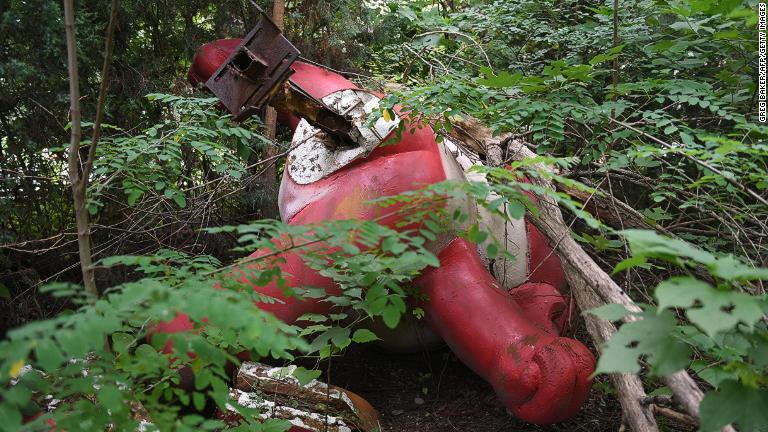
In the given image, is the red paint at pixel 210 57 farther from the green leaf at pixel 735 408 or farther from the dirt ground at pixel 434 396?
the green leaf at pixel 735 408

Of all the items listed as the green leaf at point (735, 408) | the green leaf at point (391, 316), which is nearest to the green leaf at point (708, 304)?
the green leaf at point (735, 408)

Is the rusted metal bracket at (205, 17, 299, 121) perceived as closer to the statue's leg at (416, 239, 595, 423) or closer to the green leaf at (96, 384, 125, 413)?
the statue's leg at (416, 239, 595, 423)

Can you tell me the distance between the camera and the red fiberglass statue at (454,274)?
2.58 metres

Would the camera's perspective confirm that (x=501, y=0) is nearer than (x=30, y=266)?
No

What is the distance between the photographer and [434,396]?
331 cm

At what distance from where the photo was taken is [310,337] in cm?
308

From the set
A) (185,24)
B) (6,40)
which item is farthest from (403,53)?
(6,40)

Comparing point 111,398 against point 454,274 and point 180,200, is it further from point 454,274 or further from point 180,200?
point 454,274

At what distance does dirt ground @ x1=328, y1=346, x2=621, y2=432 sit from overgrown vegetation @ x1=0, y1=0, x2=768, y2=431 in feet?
1.17

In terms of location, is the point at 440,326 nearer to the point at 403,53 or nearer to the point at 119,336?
the point at 119,336

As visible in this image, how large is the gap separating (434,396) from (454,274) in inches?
32.2

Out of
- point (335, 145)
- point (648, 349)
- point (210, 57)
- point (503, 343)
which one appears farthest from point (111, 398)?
point (210, 57)

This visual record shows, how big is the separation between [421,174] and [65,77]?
212 cm

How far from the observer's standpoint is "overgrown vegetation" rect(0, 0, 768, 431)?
1242mm
